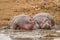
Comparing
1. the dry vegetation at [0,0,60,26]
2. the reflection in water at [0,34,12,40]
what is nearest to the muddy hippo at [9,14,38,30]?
the reflection in water at [0,34,12,40]

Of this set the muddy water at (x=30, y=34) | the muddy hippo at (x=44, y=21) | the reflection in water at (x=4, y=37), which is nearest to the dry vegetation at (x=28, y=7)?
the muddy hippo at (x=44, y=21)

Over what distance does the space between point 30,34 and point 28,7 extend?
4553mm

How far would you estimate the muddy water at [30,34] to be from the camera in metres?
5.08

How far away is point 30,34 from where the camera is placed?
17.8ft

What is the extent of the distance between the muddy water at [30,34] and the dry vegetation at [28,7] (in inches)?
110

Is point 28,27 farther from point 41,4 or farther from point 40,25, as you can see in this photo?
point 41,4

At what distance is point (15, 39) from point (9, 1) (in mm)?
6304

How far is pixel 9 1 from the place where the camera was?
11.2m

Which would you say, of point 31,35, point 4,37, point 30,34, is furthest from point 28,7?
point 4,37

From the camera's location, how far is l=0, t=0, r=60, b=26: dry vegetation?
9102 mm

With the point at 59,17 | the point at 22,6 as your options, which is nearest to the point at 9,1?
the point at 22,6

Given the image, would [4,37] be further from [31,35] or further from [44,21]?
[44,21]

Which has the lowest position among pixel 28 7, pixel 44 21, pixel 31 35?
pixel 31 35

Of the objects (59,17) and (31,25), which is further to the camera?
(59,17)
